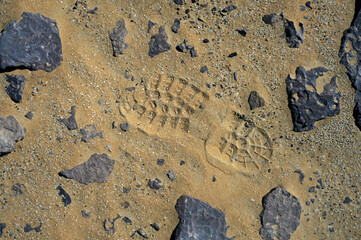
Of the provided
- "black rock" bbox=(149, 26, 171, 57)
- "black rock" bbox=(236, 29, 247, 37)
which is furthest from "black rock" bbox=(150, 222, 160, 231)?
"black rock" bbox=(236, 29, 247, 37)

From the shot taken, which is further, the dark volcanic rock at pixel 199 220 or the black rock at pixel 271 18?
the black rock at pixel 271 18

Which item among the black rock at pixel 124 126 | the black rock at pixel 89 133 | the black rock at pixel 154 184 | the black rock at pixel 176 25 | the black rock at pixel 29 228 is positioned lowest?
the black rock at pixel 29 228

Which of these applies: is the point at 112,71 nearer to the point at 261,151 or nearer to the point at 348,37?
the point at 261,151

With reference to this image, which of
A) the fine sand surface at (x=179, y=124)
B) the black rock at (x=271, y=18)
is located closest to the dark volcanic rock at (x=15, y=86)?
the fine sand surface at (x=179, y=124)

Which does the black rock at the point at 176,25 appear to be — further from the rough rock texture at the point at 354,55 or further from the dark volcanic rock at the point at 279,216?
the dark volcanic rock at the point at 279,216

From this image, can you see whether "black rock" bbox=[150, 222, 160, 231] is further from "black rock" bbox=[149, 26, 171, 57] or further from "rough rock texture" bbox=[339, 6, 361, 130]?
"rough rock texture" bbox=[339, 6, 361, 130]

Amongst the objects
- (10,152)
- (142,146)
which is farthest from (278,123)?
(10,152)
